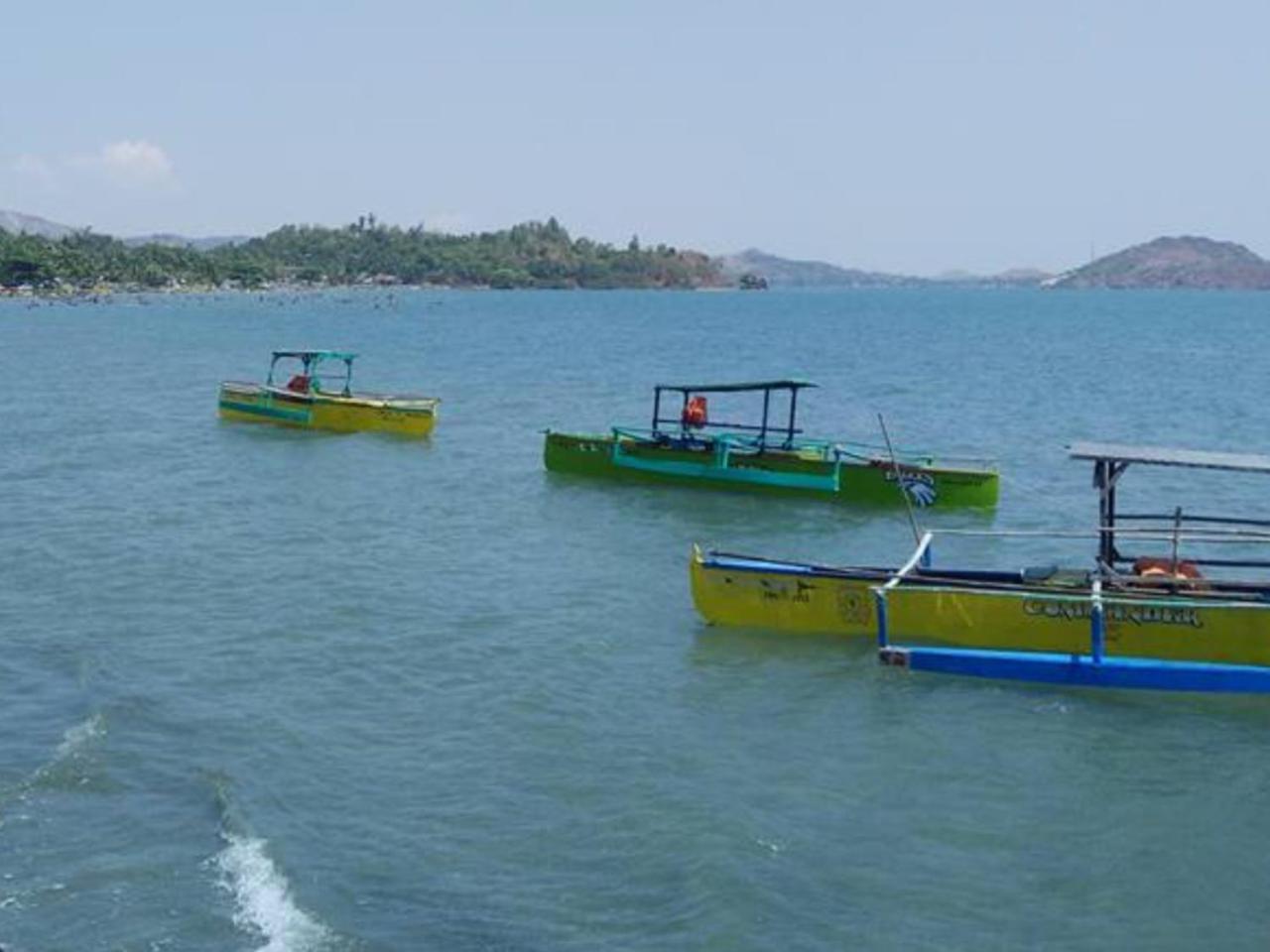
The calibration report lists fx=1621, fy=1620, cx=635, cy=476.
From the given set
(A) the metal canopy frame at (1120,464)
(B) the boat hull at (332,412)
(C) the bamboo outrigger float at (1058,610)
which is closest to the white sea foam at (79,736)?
(C) the bamboo outrigger float at (1058,610)

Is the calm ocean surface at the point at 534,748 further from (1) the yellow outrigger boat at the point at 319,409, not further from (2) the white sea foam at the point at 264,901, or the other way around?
(1) the yellow outrigger boat at the point at 319,409

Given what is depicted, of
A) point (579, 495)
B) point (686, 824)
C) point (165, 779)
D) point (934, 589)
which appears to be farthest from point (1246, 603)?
point (579, 495)

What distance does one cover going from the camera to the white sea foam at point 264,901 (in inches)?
534

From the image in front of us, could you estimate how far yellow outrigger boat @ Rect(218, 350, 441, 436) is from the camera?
47.8 metres

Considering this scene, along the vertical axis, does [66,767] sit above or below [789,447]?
below

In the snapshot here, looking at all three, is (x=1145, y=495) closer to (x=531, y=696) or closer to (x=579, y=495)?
(x=579, y=495)

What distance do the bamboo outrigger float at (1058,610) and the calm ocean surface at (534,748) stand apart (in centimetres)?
40

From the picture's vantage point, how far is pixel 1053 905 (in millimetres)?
14641

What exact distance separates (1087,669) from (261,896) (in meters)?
11.3

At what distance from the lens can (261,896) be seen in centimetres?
1446

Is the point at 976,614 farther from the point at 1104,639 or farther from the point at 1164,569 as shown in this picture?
the point at 1164,569

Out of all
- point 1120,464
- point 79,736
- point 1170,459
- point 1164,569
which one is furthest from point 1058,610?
point 79,736

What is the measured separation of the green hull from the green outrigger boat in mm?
22

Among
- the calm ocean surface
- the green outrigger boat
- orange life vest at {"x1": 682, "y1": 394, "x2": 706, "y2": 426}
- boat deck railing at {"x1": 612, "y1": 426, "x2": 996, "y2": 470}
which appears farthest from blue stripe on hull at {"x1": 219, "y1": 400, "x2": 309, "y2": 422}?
orange life vest at {"x1": 682, "y1": 394, "x2": 706, "y2": 426}
